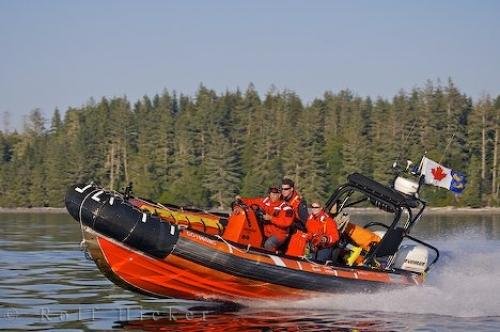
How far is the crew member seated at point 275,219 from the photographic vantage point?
15297 mm

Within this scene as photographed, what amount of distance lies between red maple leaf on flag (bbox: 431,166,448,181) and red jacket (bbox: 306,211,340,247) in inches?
84.6

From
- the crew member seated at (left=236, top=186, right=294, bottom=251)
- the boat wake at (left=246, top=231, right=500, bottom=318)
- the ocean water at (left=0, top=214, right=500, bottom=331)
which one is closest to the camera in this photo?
the ocean water at (left=0, top=214, right=500, bottom=331)

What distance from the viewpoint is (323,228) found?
50.1 ft

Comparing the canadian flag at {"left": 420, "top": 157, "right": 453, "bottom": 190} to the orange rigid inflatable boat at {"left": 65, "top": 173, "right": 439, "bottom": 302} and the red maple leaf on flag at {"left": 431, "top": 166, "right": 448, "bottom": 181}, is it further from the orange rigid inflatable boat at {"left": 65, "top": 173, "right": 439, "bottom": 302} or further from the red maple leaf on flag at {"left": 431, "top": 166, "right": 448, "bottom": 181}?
the orange rigid inflatable boat at {"left": 65, "top": 173, "right": 439, "bottom": 302}

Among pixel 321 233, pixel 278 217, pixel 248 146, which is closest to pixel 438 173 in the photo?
pixel 321 233

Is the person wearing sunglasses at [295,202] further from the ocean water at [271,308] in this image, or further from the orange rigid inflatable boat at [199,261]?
the ocean water at [271,308]

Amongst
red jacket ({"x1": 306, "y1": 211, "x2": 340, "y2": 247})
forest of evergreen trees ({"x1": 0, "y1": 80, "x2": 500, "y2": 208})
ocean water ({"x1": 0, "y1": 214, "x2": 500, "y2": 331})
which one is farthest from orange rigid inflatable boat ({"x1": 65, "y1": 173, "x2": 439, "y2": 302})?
forest of evergreen trees ({"x1": 0, "y1": 80, "x2": 500, "y2": 208})

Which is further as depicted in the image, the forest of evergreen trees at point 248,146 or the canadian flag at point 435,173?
the forest of evergreen trees at point 248,146

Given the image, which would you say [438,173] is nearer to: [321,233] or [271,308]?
[321,233]

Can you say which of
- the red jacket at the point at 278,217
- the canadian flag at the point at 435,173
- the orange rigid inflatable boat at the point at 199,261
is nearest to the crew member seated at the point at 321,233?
the orange rigid inflatable boat at the point at 199,261

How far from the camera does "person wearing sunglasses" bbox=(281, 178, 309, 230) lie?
51.6 feet

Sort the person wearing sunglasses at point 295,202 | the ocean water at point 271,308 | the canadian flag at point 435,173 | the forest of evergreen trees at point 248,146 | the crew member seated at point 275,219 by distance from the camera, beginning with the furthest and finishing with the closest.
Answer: the forest of evergreen trees at point 248,146, the canadian flag at point 435,173, the person wearing sunglasses at point 295,202, the crew member seated at point 275,219, the ocean water at point 271,308

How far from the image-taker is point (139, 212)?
14203 millimetres

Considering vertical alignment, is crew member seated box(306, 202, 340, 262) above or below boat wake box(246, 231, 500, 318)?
above
